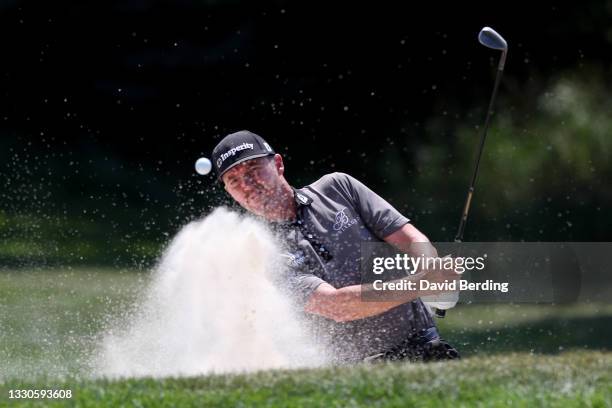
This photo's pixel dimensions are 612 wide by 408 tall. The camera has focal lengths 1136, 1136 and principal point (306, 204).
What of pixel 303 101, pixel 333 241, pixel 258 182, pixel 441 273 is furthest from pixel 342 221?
pixel 303 101

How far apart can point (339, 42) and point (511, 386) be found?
10677 mm

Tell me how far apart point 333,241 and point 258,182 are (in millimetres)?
425

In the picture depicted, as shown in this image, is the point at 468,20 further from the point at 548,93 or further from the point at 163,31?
the point at 163,31

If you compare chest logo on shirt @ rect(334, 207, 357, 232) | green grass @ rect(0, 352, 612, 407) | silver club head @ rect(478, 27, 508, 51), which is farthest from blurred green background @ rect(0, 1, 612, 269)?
green grass @ rect(0, 352, 612, 407)

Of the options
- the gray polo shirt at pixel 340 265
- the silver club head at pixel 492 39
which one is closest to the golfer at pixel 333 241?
the gray polo shirt at pixel 340 265

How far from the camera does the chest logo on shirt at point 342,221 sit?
16.2ft

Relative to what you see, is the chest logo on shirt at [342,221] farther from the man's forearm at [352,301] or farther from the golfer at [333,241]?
the man's forearm at [352,301]

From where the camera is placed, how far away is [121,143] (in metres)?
13.9

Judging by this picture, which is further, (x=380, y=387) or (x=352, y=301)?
(x=352, y=301)

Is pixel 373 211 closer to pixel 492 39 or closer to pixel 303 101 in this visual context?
pixel 492 39

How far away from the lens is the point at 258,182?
4992mm

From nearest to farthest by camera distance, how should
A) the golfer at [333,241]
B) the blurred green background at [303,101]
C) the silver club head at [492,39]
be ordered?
the golfer at [333,241], the silver club head at [492,39], the blurred green background at [303,101]

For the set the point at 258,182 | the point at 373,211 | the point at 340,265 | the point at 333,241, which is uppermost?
the point at 258,182

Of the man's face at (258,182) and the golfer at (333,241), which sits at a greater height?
the man's face at (258,182)
